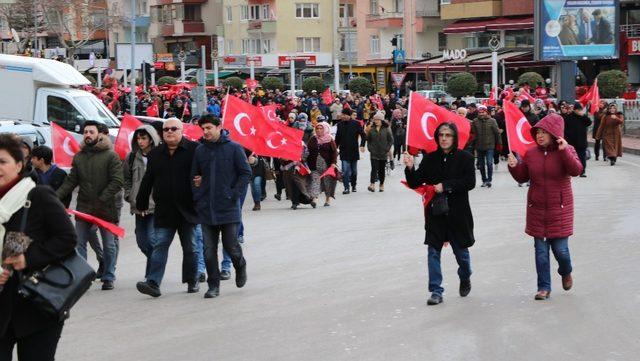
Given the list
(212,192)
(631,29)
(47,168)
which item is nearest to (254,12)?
(631,29)

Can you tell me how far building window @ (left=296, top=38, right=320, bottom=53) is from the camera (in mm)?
91688

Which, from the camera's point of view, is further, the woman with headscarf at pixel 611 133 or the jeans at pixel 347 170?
the woman with headscarf at pixel 611 133

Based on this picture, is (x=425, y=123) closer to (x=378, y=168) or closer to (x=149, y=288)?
(x=149, y=288)

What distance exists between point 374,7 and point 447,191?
75.5 meters

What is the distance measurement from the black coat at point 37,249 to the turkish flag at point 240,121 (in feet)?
39.1

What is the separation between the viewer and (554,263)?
13711 millimetres

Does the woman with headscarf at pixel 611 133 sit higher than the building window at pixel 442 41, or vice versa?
the building window at pixel 442 41

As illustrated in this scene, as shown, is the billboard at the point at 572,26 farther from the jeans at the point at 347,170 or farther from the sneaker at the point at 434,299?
the sneaker at the point at 434,299

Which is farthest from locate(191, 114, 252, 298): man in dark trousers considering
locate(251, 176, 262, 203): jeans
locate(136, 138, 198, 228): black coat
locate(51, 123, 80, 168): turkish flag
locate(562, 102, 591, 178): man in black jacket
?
locate(562, 102, 591, 178): man in black jacket

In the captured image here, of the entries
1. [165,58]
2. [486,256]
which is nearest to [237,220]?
[486,256]

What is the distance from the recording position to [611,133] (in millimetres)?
30234

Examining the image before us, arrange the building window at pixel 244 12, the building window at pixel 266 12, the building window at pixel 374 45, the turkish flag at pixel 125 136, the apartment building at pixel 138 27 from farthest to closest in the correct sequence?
1. the apartment building at pixel 138 27
2. the building window at pixel 244 12
3. the building window at pixel 266 12
4. the building window at pixel 374 45
5. the turkish flag at pixel 125 136

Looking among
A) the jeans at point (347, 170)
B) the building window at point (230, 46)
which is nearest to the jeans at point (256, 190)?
the jeans at point (347, 170)

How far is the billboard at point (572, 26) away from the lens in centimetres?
4772
